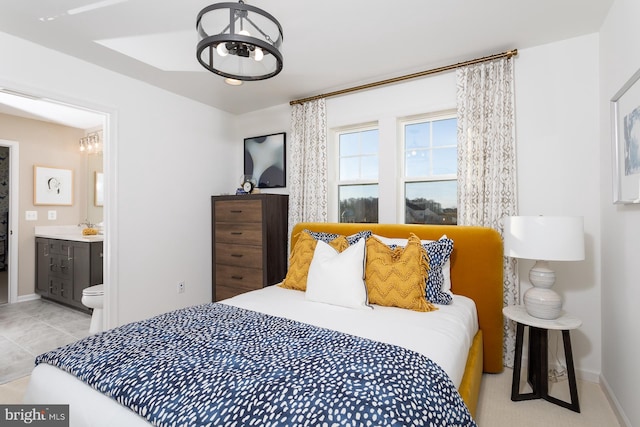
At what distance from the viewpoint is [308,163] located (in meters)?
3.56

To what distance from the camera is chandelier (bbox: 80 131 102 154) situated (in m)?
4.74

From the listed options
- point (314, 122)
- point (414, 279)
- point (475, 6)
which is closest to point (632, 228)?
point (414, 279)

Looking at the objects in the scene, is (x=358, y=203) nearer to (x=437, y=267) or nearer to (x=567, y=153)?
(x=437, y=267)

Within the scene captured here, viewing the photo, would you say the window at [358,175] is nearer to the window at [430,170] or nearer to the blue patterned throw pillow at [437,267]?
the window at [430,170]

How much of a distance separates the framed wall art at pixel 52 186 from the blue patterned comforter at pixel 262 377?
4.33 m

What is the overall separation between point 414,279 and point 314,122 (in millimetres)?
2086

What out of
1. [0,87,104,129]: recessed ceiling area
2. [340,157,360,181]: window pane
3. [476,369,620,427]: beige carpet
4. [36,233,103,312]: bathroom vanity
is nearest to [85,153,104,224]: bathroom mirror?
[0,87,104,129]: recessed ceiling area

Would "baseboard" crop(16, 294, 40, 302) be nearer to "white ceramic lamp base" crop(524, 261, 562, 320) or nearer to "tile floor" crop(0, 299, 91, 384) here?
"tile floor" crop(0, 299, 91, 384)

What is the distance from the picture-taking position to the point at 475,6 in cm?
205

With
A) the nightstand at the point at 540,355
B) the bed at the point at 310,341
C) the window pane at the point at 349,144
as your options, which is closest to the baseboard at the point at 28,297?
the bed at the point at 310,341

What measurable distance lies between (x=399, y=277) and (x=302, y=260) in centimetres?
79

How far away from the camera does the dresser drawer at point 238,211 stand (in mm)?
3459

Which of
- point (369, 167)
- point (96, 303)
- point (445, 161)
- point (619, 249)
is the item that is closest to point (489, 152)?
point (445, 161)

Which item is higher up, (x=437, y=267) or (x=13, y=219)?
(x=13, y=219)
